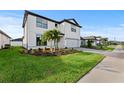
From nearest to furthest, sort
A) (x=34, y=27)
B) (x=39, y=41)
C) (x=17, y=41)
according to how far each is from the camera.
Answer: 1. (x=39, y=41)
2. (x=34, y=27)
3. (x=17, y=41)

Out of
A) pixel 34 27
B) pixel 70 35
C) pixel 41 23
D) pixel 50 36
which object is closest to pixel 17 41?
pixel 34 27

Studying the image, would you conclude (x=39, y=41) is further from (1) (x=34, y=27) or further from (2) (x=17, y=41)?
(2) (x=17, y=41)

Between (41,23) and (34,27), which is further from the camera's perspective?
(41,23)

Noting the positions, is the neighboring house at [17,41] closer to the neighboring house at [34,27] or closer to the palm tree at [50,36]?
the neighboring house at [34,27]

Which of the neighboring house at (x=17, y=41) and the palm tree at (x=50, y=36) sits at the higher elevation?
the palm tree at (x=50, y=36)

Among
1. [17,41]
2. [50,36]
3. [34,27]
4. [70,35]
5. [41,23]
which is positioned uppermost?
[41,23]

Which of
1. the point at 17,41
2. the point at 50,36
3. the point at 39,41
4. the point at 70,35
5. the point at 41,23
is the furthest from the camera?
the point at 70,35

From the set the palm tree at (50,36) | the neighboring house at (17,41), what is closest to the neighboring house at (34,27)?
the palm tree at (50,36)

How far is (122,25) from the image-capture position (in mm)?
17766

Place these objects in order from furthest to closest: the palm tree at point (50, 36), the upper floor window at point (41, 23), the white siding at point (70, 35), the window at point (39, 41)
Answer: the white siding at point (70, 35)
the upper floor window at point (41, 23)
the window at point (39, 41)
the palm tree at point (50, 36)

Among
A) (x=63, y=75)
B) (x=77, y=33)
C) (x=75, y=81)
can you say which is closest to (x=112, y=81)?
(x=75, y=81)
